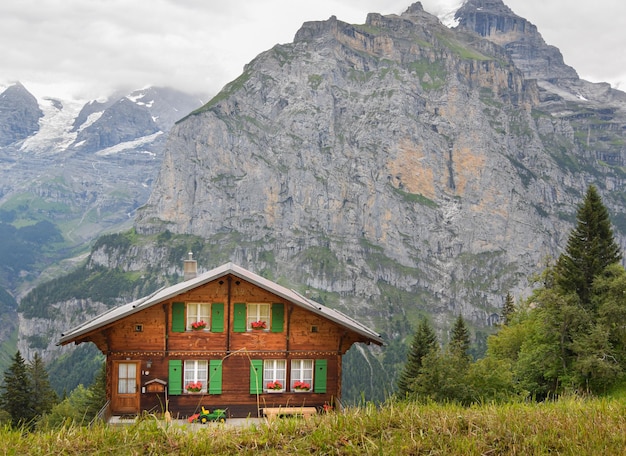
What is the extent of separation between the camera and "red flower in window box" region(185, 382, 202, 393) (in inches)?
1028

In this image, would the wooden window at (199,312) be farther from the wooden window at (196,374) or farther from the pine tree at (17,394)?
the pine tree at (17,394)

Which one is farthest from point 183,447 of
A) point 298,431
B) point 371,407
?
point 371,407

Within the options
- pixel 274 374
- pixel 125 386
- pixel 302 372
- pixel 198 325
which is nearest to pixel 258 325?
pixel 274 374

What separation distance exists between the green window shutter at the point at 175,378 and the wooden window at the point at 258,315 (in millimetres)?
3735

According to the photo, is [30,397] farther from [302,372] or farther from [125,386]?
[302,372]

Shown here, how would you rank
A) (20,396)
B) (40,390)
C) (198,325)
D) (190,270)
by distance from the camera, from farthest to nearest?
(40,390) < (20,396) < (190,270) < (198,325)

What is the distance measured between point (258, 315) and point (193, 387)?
4.59m

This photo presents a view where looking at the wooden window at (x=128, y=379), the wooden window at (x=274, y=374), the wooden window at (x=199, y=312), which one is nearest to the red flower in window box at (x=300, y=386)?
the wooden window at (x=274, y=374)

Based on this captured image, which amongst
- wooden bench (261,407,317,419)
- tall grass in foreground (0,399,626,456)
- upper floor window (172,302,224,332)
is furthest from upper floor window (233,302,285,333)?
tall grass in foreground (0,399,626,456)

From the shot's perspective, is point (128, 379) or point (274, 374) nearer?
point (128, 379)

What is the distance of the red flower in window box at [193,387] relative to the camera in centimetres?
2611

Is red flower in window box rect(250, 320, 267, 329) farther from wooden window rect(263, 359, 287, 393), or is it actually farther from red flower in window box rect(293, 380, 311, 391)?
red flower in window box rect(293, 380, 311, 391)

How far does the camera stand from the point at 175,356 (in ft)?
85.7

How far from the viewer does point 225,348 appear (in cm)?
2648
